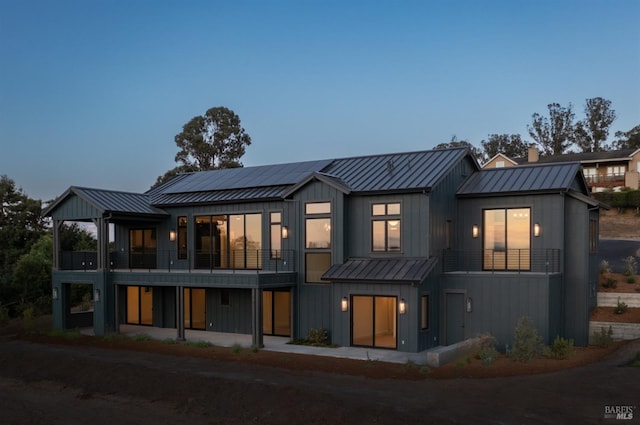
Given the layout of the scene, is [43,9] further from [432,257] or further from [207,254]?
[432,257]

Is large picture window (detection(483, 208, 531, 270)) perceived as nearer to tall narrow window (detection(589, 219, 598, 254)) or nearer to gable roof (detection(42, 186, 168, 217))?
tall narrow window (detection(589, 219, 598, 254))

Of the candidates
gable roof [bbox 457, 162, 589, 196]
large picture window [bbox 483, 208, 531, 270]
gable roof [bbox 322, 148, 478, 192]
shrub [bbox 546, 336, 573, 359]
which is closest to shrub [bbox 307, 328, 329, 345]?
gable roof [bbox 322, 148, 478, 192]

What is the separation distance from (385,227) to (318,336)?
4675 mm

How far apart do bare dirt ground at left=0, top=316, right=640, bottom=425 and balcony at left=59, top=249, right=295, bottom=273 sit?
465 cm

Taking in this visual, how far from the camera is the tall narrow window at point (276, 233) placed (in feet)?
74.8

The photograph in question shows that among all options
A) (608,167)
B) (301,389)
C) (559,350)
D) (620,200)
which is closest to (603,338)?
(559,350)

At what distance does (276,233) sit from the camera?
905 inches

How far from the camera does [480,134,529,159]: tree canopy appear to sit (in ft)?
244

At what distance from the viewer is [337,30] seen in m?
28.3

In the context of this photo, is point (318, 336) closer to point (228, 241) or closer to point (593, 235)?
point (228, 241)

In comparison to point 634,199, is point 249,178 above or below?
above

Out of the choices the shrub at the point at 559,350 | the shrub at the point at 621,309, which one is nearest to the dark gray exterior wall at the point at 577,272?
the shrub at the point at 621,309

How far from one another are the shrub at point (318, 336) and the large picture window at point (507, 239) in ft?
21.3

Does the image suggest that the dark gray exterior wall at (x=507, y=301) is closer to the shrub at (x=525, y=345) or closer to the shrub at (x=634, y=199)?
the shrub at (x=525, y=345)
